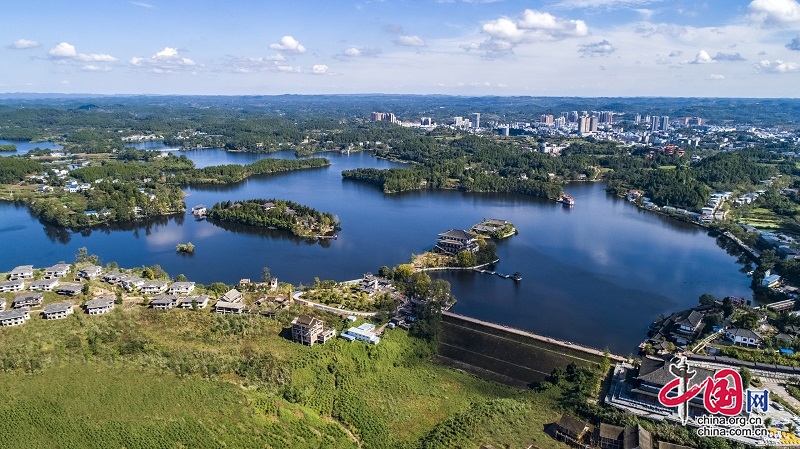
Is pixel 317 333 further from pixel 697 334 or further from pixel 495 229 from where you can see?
pixel 495 229

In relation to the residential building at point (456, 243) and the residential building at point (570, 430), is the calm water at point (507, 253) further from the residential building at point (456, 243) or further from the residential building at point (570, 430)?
the residential building at point (570, 430)

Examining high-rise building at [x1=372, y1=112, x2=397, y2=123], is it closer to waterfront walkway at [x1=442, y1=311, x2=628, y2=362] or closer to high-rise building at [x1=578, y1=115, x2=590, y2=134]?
high-rise building at [x1=578, y1=115, x2=590, y2=134]

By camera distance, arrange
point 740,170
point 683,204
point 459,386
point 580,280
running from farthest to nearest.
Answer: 1. point 740,170
2. point 683,204
3. point 580,280
4. point 459,386

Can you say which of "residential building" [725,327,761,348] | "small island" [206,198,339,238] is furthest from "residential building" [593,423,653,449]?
"small island" [206,198,339,238]

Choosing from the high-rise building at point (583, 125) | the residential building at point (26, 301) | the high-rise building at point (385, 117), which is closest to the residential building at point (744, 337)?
the residential building at point (26, 301)

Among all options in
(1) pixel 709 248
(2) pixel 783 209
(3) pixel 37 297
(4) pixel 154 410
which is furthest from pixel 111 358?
(2) pixel 783 209

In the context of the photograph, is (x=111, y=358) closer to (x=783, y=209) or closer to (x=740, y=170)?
(x=783, y=209)
